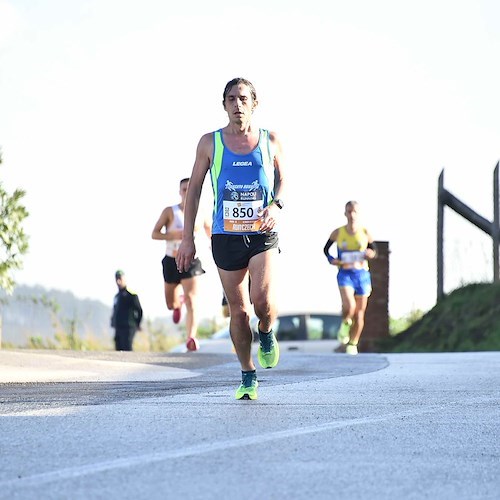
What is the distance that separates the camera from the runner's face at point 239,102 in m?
8.93

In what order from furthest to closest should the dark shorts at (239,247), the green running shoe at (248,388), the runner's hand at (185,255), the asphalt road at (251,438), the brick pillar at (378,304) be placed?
the brick pillar at (378,304), the green running shoe at (248,388), the dark shorts at (239,247), the runner's hand at (185,255), the asphalt road at (251,438)

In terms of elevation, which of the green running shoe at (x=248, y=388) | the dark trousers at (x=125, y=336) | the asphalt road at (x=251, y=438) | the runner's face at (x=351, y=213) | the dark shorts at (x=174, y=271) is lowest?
the asphalt road at (x=251, y=438)

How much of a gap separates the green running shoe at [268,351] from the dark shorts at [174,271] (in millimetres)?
9420

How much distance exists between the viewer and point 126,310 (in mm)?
22469

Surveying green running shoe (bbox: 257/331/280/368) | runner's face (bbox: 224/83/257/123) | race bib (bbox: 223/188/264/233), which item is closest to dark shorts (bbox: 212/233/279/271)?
race bib (bbox: 223/188/264/233)

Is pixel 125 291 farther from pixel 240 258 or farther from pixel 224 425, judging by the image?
pixel 224 425

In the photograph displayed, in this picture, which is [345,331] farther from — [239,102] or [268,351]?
[239,102]

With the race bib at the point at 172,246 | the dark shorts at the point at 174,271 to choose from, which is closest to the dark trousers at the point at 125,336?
the dark shorts at the point at 174,271

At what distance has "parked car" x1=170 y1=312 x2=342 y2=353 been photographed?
2483 centimetres

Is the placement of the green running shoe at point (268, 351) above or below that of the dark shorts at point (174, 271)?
below

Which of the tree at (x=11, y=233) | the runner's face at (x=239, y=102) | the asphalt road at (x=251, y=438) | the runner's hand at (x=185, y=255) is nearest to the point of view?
the asphalt road at (x=251, y=438)

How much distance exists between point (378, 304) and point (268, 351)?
691 inches

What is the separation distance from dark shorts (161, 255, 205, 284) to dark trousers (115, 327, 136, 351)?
3.42m

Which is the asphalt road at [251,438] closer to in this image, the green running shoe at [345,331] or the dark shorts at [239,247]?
the dark shorts at [239,247]
